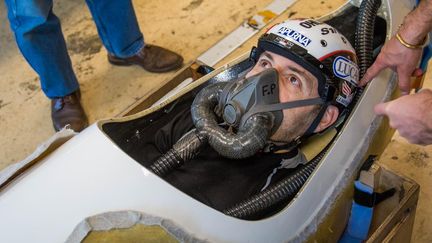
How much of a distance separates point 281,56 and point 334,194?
45 cm

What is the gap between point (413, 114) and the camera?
1.17 metres

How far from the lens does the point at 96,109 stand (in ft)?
7.88

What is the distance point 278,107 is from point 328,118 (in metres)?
0.20

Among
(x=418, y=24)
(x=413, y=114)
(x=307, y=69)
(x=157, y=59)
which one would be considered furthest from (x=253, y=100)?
(x=157, y=59)

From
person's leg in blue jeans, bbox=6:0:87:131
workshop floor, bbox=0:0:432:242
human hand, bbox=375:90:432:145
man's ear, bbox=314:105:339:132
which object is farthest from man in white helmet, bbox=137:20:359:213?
person's leg in blue jeans, bbox=6:0:87:131

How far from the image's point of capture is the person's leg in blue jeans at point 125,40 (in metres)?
2.18

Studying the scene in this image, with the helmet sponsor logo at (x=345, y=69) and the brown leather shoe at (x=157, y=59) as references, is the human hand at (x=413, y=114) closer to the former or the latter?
the helmet sponsor logo at (x=345, y=69)

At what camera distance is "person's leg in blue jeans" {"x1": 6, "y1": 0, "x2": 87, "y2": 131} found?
1.88m

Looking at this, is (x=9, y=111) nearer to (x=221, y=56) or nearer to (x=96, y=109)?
(x=96, y=109)

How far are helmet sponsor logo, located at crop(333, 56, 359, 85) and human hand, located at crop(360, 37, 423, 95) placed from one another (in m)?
0.05

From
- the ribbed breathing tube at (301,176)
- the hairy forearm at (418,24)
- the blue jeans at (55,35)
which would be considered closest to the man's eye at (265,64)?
the ribbed breathing tube at (301,176)

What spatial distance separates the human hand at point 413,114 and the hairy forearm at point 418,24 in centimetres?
35

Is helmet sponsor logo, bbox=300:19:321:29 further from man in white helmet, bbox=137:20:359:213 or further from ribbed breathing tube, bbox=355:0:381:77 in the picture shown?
ribbed breathing tube, bbox=355:0:381:77

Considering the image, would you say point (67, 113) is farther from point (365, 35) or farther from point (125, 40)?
point (365, 35)
